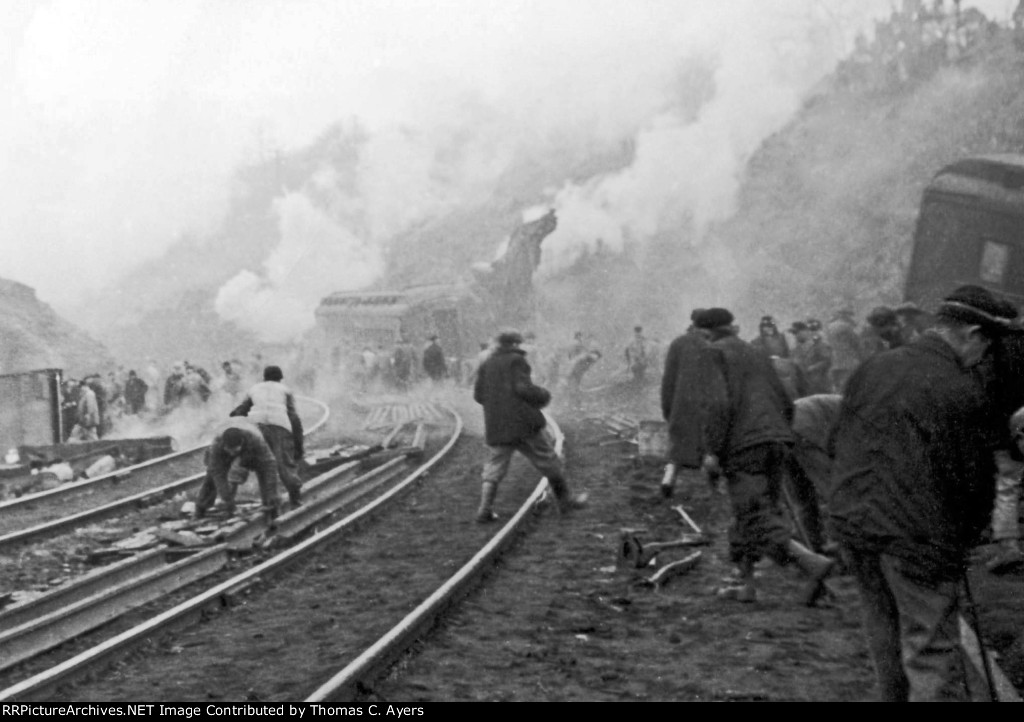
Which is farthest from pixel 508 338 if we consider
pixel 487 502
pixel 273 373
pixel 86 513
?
pixel 86 513

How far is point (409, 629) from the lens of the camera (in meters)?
5.11

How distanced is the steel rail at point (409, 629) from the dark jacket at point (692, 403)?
1437 mm

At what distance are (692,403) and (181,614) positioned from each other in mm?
2978

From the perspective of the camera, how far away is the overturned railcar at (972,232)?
513 inches

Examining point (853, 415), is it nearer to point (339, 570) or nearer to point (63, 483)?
point (339, 570)

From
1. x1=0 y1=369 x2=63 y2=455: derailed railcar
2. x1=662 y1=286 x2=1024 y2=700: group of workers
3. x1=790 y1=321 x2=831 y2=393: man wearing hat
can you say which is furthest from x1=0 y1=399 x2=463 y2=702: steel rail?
x1=0 y1=369 x2=63 y2=455: derailed railcar

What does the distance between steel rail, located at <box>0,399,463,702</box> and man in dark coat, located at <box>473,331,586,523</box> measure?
1.21 metres

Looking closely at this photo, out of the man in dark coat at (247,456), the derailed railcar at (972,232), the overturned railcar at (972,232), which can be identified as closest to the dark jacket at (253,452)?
the man in dark coat at (247,456)

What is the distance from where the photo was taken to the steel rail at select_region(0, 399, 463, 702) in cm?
464

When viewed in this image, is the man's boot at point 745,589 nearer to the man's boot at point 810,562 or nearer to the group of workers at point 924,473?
the man's boot at point 810,562

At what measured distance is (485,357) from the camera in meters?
8.66

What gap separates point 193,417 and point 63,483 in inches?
310

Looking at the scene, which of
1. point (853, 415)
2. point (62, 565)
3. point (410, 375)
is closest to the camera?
point (853, 415)
